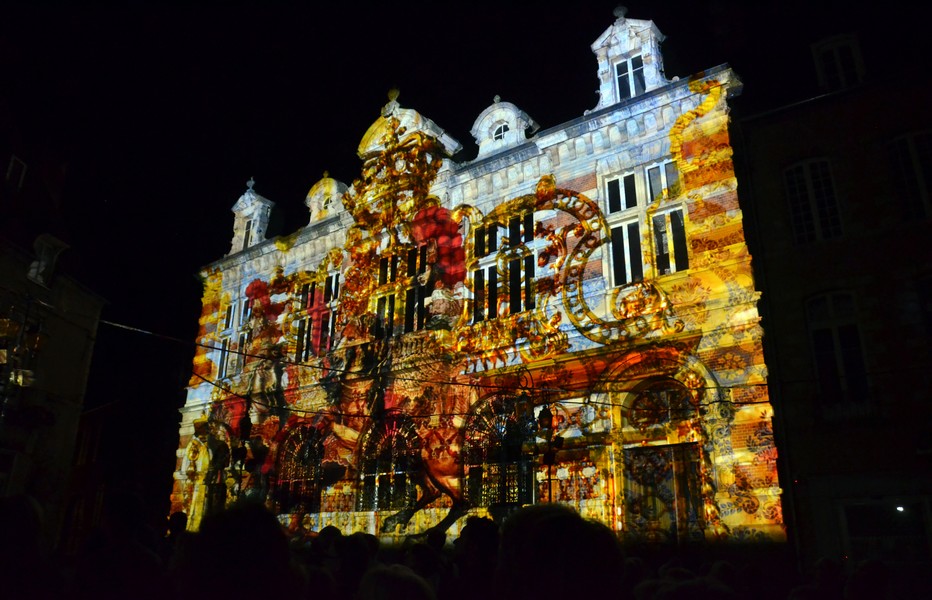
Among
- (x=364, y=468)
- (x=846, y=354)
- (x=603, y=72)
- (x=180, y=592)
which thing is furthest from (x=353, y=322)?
(x=180, y=592)

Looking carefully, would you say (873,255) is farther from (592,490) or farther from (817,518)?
(592,490)

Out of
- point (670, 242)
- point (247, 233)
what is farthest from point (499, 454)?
point (247, 233)

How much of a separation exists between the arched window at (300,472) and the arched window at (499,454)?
208 inches

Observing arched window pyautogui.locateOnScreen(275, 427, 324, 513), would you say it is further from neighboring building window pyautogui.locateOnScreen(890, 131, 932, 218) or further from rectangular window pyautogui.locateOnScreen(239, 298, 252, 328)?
neighboring building window pyautogui.locateOnScreen(890, 131, 932, 218)

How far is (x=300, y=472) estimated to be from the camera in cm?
1955

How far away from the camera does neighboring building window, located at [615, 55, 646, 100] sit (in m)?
16.7

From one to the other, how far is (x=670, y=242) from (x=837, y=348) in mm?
4113

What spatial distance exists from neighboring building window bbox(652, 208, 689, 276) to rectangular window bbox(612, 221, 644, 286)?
0.43 m

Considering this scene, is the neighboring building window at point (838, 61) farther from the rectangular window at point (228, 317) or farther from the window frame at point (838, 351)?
the rectangular window at point (228, 317)

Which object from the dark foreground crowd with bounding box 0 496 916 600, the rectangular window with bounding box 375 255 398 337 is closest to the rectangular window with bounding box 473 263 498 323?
the rectangular window with bounding box 375 255 398 337

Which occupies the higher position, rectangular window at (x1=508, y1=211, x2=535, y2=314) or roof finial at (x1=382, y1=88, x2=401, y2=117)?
roof finial at (x1=382, y1=88, x2=401, y2=117)

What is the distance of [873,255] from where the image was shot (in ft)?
46.5

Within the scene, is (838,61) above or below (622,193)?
above

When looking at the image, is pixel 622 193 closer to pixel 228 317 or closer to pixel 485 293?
pixel 485 293
